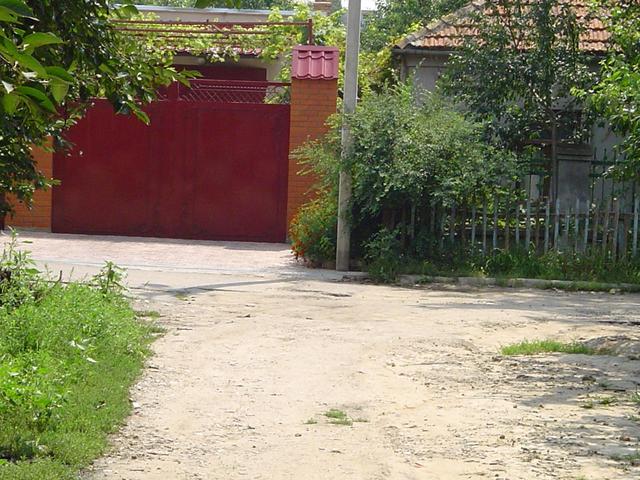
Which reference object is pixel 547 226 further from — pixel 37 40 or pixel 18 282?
pixel 37 40

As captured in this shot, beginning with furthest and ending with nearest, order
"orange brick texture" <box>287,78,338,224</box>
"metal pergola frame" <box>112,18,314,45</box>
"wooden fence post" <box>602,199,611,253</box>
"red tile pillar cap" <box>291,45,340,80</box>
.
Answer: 1. "metal pergola frame" <box>112,18,314,45</box>
2. "orange brick texture" <box>287,78,338,224</box>
3. "red tile pillar cap" <box>291,45,340,80</box>
4. "wooden fence post" <box>602,199,611,253</box>

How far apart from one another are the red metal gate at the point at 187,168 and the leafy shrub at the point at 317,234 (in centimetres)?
236

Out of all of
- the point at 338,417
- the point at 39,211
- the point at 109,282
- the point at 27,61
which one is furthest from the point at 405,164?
the point at 27,61

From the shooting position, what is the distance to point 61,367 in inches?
282

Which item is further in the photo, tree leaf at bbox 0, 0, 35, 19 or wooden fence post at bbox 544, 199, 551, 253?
wooden fence post at bbox 544, 199, 551, 253

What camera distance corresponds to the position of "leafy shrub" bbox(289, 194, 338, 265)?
640 inches

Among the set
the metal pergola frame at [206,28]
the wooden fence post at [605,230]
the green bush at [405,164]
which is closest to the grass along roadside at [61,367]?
the green bush at [405,164]

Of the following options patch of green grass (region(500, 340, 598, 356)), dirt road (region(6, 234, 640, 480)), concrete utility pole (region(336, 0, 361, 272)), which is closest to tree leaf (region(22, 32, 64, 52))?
dirt road (region(6, 234, 640, 480))

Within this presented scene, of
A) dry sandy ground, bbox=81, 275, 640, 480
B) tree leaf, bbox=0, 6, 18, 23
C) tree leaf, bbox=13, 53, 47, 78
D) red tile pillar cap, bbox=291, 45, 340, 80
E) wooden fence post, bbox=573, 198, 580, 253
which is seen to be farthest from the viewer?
red tile pillar cap, bbox=291, 45, 340, 80

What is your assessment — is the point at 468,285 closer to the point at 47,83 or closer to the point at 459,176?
the point at 459,176

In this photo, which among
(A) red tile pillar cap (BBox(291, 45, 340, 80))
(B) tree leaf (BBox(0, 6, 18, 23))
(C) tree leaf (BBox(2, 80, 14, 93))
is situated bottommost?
(C) tree leaf (BBox(2, 80, 14, 93))

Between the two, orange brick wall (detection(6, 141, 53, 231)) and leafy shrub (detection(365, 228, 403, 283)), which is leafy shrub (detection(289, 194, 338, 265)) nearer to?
leafy shrub (detection(365, 228, 403, 283))

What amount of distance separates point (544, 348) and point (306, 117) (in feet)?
31.8

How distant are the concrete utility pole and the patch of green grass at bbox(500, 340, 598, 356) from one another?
6.24 m
